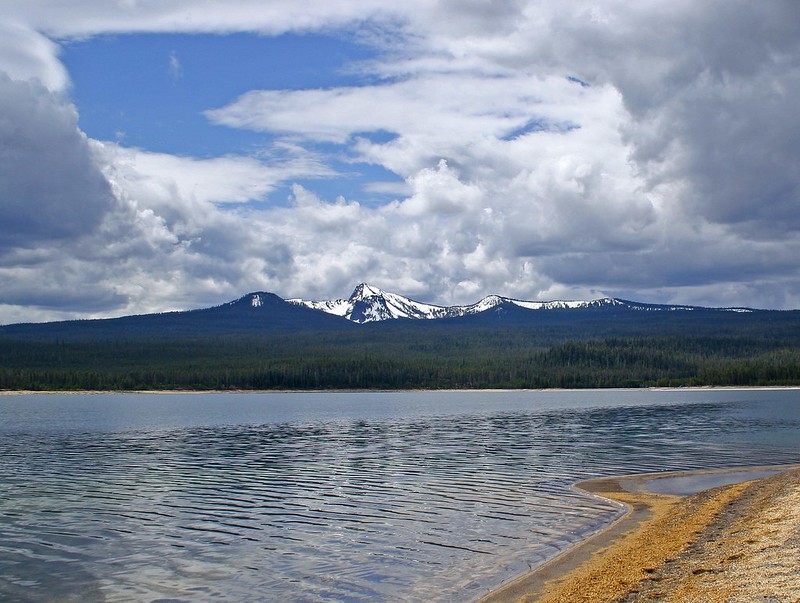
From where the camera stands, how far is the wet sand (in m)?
19.1

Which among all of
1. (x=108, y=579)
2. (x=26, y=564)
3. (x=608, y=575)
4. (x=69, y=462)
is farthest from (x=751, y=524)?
(x=69, y=462)

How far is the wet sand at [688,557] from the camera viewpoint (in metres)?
19.1

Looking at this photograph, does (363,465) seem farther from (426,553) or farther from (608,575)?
(608,575)

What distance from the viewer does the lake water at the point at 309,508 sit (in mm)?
25141

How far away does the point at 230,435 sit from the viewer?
277 feet

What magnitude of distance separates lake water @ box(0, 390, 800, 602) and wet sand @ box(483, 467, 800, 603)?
153 centimetres

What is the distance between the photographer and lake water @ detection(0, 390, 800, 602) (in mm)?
25141

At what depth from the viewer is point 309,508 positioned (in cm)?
3759

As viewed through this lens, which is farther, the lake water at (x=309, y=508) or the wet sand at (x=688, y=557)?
the lake water at (x=309, y=508)

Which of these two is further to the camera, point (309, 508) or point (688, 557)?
point (309, 508)

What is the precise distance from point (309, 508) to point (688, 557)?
19.0m

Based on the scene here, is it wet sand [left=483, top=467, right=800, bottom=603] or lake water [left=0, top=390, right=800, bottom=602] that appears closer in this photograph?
wet sand [left=483, top=467, right=800, bottom=603]

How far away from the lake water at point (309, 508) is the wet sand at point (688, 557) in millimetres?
1535

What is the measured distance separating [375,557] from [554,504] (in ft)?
43.0
